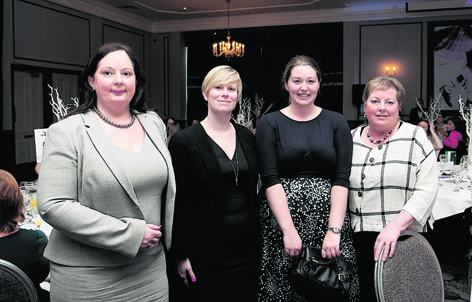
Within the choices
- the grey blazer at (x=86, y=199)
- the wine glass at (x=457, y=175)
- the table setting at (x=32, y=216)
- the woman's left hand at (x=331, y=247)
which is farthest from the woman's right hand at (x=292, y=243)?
the wine glass at (x=457, y=175)

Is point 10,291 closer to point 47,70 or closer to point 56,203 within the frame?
point 56,203

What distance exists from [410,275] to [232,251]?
74 centimetres

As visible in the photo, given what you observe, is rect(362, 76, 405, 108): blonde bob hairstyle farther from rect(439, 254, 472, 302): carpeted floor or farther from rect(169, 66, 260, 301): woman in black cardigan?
rect(439, 254, 472, 302): carpeted floor

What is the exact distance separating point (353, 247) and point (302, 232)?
0.86 feet

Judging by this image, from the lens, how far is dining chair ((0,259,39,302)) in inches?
50.7

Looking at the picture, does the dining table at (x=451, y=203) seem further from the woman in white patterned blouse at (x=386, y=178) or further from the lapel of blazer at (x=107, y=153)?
the lapel of blazer at (x=107, y=153)

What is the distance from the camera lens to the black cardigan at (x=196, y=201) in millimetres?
1646

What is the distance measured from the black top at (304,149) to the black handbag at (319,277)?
36cm

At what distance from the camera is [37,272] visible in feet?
5.24

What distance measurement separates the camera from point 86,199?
127cm

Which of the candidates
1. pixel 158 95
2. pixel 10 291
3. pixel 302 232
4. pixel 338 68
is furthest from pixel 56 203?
pixel 158 95

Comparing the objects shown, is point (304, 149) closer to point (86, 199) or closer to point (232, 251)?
point (232, 251)

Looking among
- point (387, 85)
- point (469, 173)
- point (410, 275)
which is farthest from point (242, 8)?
point (410, 275)

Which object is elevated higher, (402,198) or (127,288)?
(402,198)
